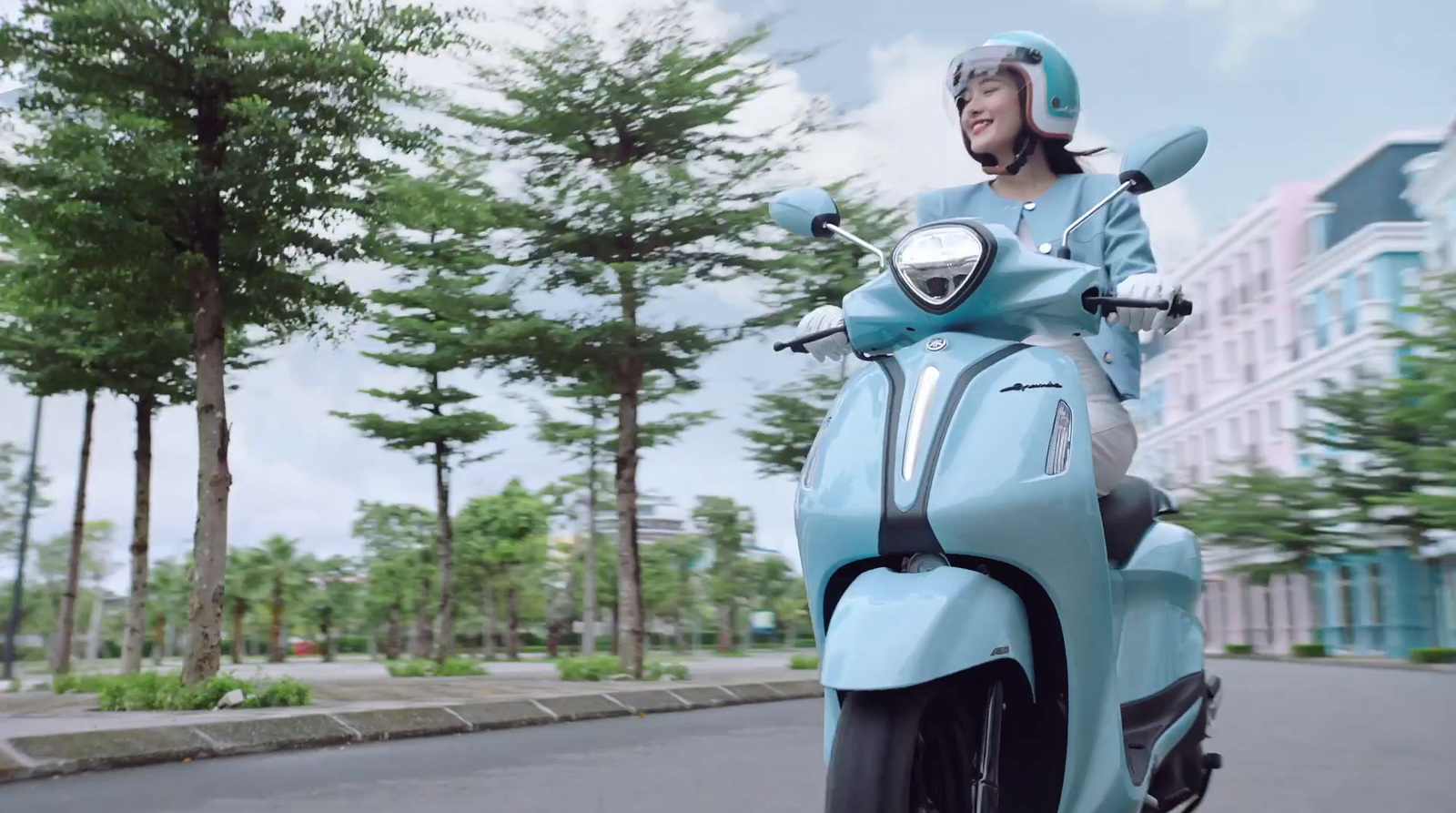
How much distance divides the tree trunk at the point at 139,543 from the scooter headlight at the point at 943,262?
623 inches

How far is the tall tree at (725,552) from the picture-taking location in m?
47.4

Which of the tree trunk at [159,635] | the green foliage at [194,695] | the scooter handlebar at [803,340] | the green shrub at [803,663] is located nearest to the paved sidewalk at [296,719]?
the green foliage at [194,695]

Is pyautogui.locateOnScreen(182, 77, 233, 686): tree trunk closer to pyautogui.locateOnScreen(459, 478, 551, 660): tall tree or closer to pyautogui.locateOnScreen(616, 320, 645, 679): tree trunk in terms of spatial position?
pyautogui.locateOnScreen(616, 320, 645, 679): tree trunk

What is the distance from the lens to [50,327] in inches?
655

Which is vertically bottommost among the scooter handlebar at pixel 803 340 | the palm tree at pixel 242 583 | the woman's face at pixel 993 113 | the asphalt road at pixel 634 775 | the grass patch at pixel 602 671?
the asphalt road at pixel 634 775

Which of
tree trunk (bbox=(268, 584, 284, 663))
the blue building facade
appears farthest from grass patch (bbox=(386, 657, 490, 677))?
tree trunk (bbox=(268, 584, 284, 663))

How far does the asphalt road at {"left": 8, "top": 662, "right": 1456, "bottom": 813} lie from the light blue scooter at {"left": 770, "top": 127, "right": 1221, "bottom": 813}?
2477mm

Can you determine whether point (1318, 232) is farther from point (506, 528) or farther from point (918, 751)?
point (918, 751)

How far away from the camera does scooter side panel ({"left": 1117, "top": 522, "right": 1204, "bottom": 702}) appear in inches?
133

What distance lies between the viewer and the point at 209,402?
1160cm

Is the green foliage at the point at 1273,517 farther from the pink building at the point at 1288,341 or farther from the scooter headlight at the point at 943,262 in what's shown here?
the scooter headlight at the point at 943,262

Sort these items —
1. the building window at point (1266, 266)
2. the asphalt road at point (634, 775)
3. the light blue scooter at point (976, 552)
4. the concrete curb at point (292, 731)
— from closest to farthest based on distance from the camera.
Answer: the light blue scooter at point (976, 552), the asphalt road at point (634, 775), the concrete curb at point (292, 731), the building window at point (1266, 266)

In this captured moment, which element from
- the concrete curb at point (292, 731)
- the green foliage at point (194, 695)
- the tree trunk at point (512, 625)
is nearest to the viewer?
the concrete curb at point (292, 731)

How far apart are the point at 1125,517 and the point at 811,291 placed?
14348 mm
